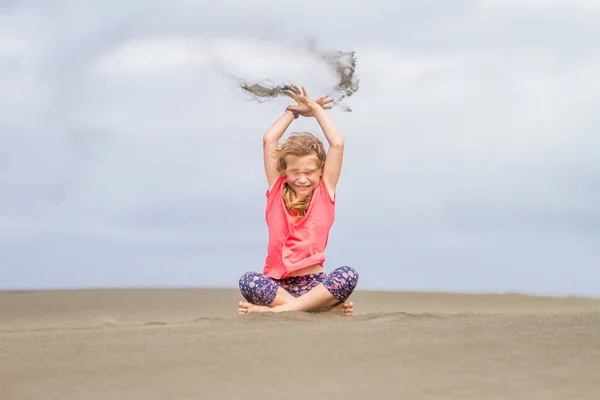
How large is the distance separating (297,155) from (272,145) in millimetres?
209

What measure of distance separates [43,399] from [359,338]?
4.05 feet

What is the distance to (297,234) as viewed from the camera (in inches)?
198

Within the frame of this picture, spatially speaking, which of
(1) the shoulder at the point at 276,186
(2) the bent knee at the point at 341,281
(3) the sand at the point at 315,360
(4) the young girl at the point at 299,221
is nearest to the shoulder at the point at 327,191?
(4) the young girl at the point at 299,221

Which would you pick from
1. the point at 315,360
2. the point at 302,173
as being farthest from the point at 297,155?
the point at 315,360

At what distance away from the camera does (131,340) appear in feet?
11.1

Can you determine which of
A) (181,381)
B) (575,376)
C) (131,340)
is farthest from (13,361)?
(575,376)

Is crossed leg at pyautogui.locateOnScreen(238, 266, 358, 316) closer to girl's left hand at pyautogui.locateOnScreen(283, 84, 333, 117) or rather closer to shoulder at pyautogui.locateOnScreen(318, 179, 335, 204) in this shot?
shoulder at pyautogui.locateOnScreen(318, 179, 335, 204)

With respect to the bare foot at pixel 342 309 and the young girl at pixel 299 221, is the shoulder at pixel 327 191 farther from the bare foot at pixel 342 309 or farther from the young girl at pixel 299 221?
the bare foot at pixel 342 309

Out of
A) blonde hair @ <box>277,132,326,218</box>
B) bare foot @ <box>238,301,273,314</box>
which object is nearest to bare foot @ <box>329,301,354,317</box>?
bare foot @ <box>238,301,273,314</box>

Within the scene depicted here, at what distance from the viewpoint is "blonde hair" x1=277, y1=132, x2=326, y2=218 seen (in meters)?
5.06

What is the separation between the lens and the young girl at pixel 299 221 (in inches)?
195

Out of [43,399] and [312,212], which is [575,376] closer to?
[43,399]

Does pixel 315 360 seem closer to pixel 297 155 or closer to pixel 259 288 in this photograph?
pixel 259 288

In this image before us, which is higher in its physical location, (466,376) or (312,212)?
(312,212)
